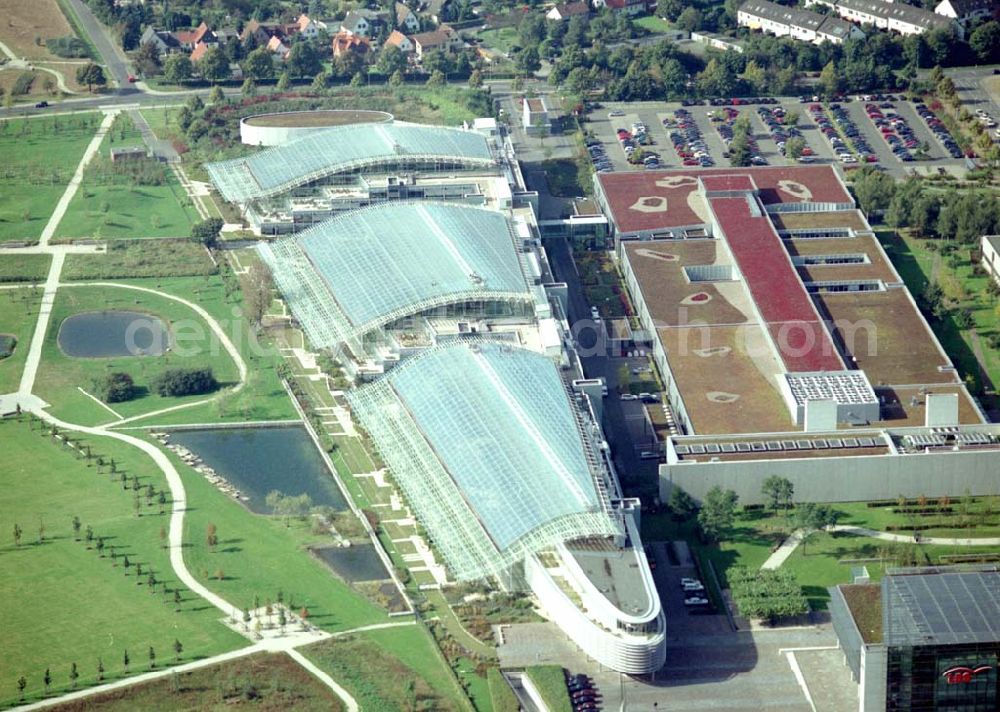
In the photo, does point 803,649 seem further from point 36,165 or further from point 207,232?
point 36,165

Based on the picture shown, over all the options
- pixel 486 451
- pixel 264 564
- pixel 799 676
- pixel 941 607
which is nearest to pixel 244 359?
pixel 486 451

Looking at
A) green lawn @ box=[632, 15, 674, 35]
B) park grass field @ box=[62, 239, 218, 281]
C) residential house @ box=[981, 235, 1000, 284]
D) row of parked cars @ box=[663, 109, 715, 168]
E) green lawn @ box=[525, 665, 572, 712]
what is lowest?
green lawn @ box=[632, 15, 674, 35]

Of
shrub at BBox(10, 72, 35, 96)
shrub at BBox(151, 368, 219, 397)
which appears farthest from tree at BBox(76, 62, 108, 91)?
shrub at BBox(151, 368, 219, 397)

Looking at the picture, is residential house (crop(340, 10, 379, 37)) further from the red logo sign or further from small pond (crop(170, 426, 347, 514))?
the red logo sign

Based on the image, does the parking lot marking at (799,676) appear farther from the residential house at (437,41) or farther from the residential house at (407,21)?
the residential house at (407,21)

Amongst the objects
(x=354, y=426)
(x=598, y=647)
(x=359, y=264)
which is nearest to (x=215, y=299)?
(x=359, y=264)

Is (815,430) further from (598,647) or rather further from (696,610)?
(598,647)

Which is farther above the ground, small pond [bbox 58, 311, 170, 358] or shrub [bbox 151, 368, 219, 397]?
shrub [bbox 151, 368, 219, 397]
